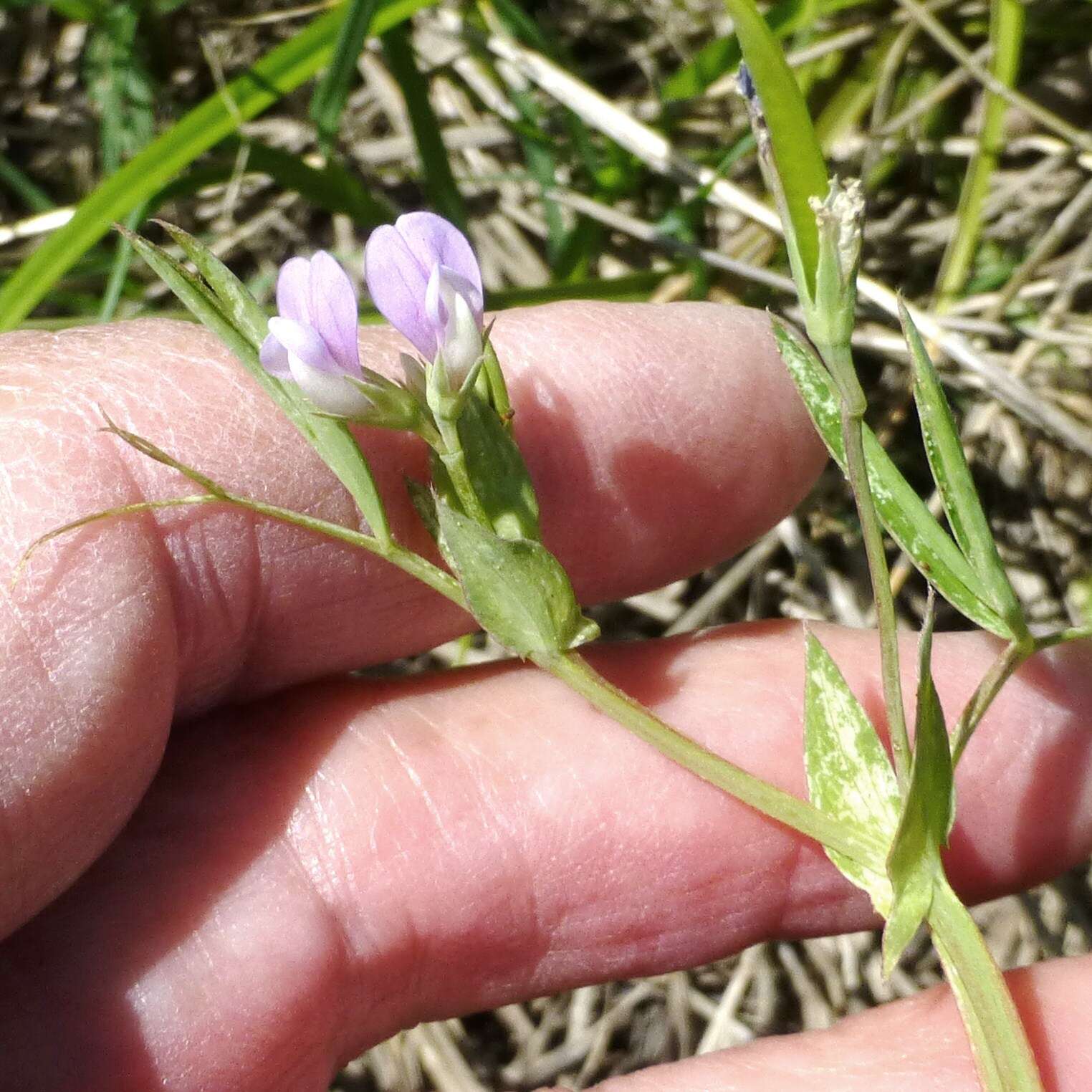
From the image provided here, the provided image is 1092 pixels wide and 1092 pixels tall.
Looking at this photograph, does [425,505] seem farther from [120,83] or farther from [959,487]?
[120,83]

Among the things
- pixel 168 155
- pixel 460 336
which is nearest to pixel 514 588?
pixel 460 336

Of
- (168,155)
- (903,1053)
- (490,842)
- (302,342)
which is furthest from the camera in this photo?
(168,155)

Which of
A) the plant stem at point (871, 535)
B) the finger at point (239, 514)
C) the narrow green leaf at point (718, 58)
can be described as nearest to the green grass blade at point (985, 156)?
the narrow green leaf at point (718, 58)

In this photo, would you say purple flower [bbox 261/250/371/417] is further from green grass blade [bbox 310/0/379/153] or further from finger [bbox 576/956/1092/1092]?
finger [bbox 576/956/1092/1092]

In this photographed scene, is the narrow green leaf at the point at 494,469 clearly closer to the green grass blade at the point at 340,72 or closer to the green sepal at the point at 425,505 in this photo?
the green sepal at the point at 425,505

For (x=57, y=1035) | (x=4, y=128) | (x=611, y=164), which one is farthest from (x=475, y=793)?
(x=4, y=128)

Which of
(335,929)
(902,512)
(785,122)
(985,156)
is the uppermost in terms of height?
(785,122)

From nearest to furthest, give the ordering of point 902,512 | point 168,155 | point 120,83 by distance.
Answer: point 902,512
point 168,155
point 120,83
